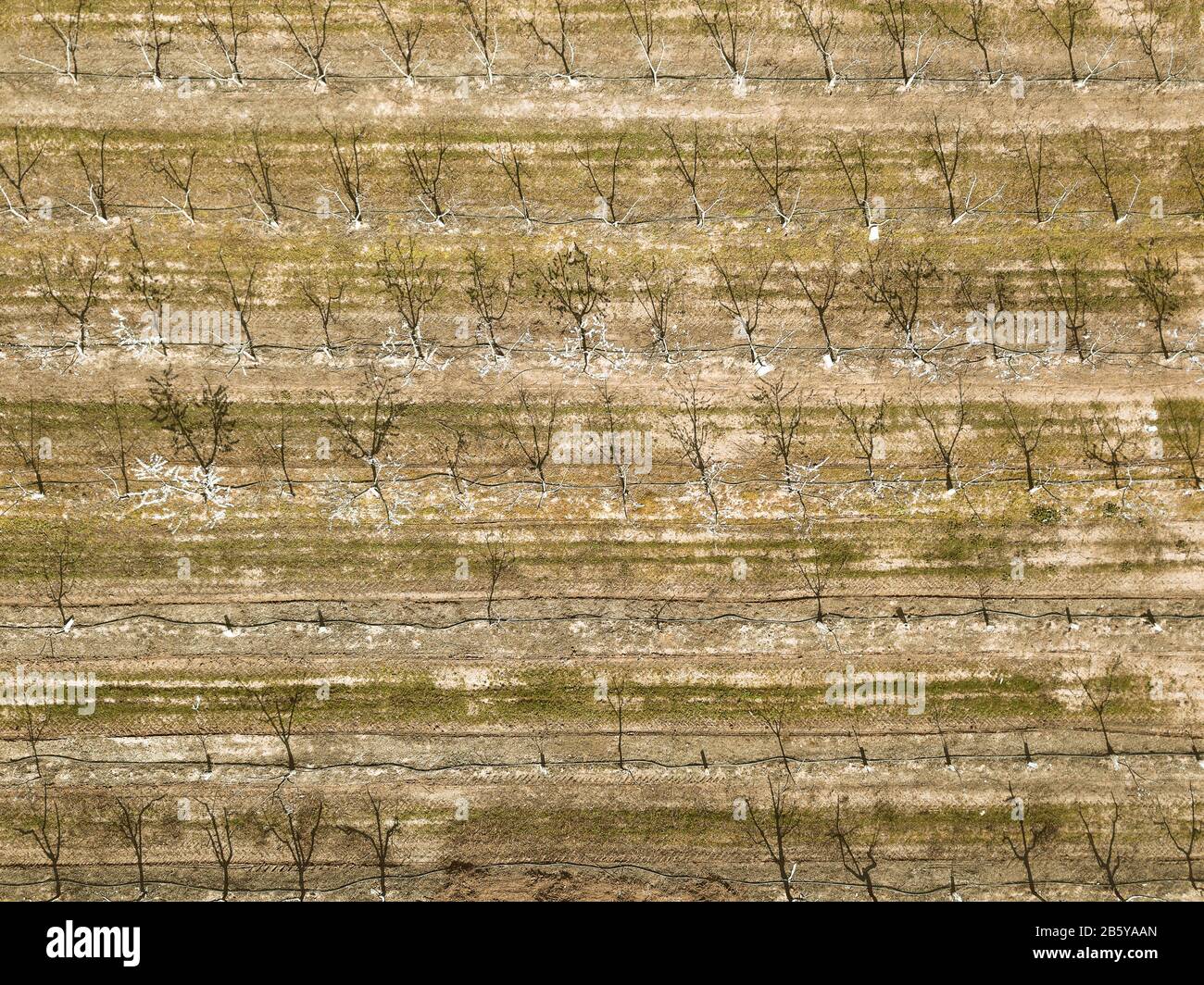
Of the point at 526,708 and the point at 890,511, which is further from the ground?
→ the point at 890,511

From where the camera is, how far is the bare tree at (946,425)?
13852 millimetres

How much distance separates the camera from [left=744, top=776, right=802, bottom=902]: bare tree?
1387 cm

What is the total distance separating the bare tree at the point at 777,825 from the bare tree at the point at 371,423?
34.8 feet

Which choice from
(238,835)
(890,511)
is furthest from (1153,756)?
(238,835)

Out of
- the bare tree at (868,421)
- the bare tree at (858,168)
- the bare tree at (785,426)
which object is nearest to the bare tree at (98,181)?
the bare tree at (785,426)

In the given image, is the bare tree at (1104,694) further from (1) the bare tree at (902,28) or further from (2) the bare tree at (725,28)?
(2) the bare tree at (725,28)

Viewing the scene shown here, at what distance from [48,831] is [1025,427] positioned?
2300 cm

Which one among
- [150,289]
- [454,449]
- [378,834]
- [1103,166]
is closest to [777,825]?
[378,834]

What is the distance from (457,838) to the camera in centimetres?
1384

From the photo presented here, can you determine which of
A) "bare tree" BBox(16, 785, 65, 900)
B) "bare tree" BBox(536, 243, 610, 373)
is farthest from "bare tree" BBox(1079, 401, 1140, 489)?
"bare tree" BBox(16, 785, 65, 900)

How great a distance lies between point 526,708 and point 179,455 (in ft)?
30.3

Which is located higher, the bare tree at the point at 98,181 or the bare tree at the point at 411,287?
the bare tree at the point at 98,181
